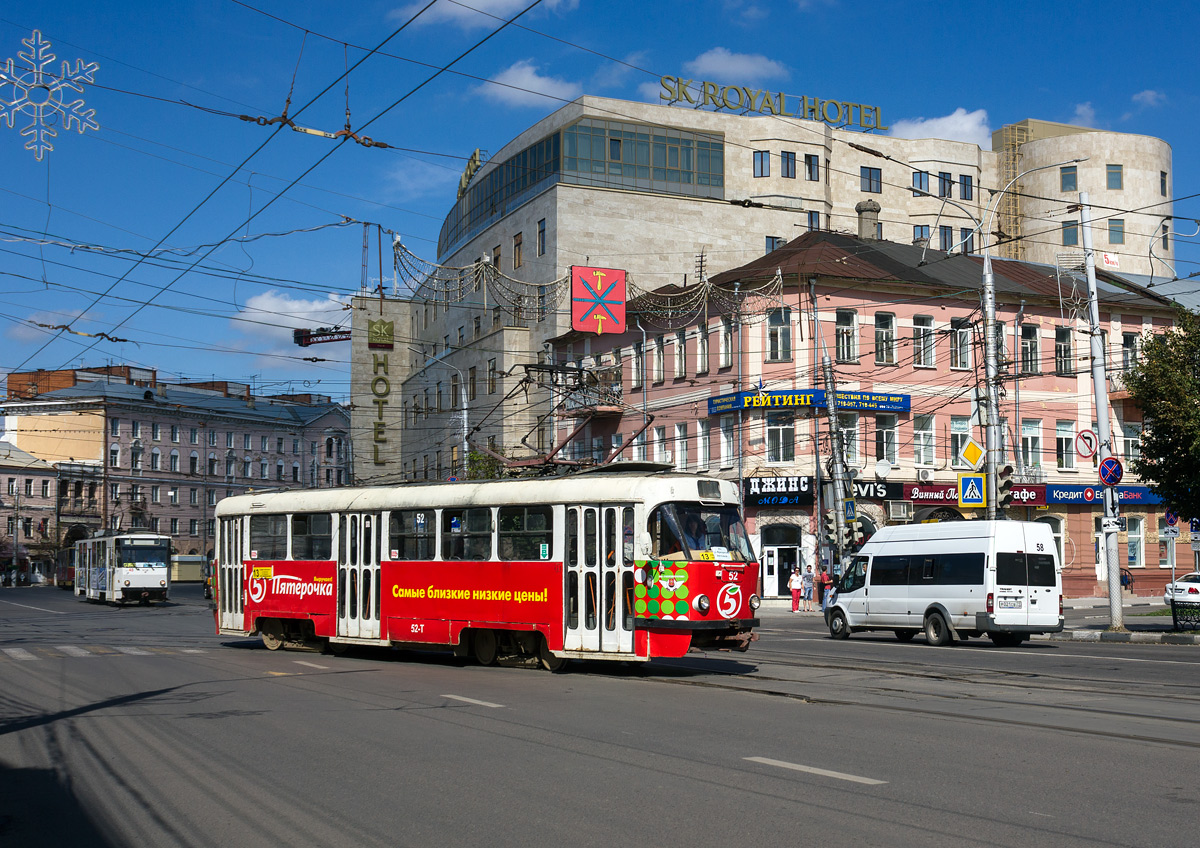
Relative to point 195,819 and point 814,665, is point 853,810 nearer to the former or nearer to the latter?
point 195,819

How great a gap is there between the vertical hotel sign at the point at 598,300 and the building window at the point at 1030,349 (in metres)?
15.8

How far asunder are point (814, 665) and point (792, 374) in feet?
88.2

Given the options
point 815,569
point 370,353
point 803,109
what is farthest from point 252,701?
point 370,353

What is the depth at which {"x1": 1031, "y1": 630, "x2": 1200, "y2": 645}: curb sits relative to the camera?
80.7ft

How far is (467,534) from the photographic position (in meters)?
18.7

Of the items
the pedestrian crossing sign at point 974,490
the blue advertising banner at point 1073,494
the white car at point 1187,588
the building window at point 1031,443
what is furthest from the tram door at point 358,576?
the blue advertising banner at point 1073,494

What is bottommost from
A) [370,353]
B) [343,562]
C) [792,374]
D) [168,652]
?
[168,652]

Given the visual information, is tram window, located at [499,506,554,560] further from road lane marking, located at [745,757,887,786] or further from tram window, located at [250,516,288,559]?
road lane marking, located at [745,757,887,786]

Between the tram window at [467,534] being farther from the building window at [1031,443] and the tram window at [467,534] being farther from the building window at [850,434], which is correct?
the building window at [1031,443]

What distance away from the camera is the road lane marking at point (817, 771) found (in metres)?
8.32

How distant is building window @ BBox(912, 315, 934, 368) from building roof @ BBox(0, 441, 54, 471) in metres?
76.6

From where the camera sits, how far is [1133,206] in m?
74.2

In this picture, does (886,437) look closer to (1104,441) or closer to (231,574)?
(1104,441)

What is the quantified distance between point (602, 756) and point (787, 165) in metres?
58.0
